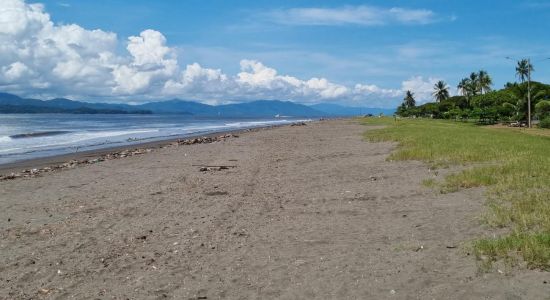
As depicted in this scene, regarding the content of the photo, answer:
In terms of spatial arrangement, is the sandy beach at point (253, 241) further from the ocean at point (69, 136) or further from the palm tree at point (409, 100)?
the palm tree at point (409, 100)

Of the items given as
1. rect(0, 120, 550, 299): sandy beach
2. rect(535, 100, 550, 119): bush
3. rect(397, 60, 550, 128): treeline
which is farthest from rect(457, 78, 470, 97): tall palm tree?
rect(0, 120, 550, 299): sandy beach

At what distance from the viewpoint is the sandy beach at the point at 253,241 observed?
20.3ft

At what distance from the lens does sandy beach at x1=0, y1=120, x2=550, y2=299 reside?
244 inches

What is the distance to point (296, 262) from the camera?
7238 millimetres

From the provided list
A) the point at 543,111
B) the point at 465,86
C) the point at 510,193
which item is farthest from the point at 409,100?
the point at 510,193

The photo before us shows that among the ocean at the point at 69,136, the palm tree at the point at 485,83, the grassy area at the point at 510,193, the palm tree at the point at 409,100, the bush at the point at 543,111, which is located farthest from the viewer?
the palm tree at the point at 409,100

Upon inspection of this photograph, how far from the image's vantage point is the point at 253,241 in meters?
8.48

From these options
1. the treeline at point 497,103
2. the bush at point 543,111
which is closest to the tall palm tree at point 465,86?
the treeline at point 497,103

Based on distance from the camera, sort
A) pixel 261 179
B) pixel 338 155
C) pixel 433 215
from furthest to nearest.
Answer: pixel 338 155 < pixel 261 179 < pixel 433 215

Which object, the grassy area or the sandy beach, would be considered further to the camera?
the grassy area

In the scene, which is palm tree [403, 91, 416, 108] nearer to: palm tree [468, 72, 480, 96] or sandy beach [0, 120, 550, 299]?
palm tree [468, 72, 480, 96]

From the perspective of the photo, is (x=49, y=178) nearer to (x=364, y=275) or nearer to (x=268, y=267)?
(x=268, y=267)

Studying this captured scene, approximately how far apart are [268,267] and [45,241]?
435 cm

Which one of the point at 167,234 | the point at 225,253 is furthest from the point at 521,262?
the point at 167,234
